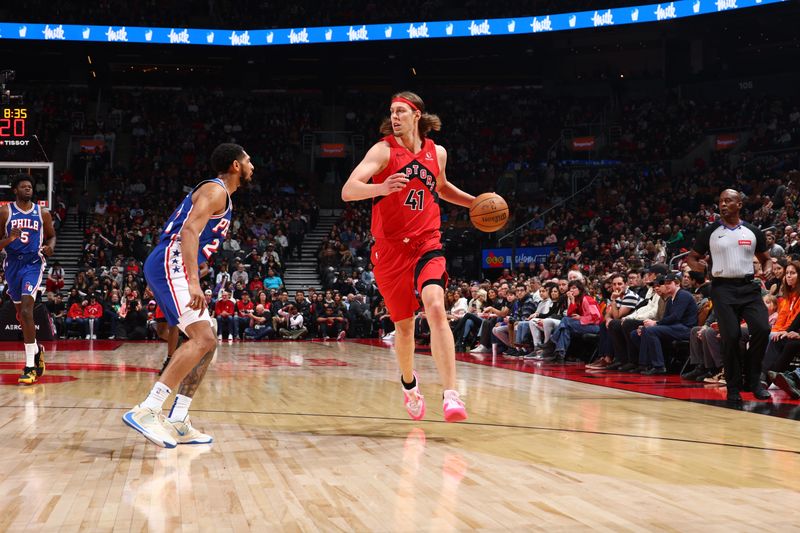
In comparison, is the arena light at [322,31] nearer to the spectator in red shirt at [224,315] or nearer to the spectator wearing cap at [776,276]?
the spectator in red shirt at [224,315]

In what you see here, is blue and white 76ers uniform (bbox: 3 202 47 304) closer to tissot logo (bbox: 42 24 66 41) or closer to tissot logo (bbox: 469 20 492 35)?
tissot logo (bbox: 469 20 492 35)

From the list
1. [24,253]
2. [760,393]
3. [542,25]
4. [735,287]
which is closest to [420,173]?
[735,287]

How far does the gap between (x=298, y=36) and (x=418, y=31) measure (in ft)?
13.8

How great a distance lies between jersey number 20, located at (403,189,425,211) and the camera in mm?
4848

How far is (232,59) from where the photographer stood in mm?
32875

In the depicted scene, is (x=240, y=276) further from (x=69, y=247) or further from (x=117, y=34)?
(x=117, y=34)

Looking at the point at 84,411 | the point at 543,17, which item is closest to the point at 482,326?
the point at 84,411

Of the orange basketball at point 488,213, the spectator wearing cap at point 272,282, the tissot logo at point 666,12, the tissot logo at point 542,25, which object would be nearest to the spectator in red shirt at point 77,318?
the spectator wearing cap at point 272,282

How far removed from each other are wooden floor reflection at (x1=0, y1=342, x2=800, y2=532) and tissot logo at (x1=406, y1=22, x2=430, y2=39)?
2348cm

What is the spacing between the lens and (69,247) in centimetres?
2423

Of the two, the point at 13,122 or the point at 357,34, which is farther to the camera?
the point at 357,34

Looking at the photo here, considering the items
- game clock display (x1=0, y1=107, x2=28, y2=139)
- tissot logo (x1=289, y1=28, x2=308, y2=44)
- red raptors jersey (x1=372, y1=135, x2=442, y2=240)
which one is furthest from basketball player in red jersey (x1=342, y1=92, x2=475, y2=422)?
tissot logo (x1=289, y1=28, x2=308, y2=44)

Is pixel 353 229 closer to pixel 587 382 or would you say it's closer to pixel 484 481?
pixel 587 382

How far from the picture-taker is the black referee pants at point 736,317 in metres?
6.38
